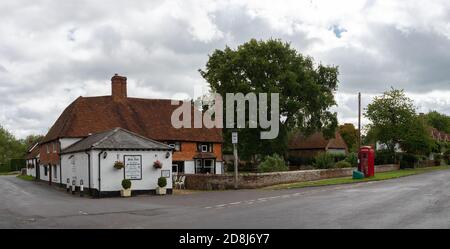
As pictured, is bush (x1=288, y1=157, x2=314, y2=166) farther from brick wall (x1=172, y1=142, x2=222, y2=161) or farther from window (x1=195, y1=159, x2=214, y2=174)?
brick wall (x1=172, y1=142, x2=222, y2=161)

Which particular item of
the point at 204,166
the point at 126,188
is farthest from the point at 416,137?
the point at 126,188

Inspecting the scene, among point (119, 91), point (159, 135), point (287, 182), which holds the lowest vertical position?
point (287, 182)

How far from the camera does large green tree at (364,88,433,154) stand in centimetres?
6391

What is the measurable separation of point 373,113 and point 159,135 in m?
29.7

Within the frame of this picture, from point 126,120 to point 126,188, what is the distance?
19262 millimetres

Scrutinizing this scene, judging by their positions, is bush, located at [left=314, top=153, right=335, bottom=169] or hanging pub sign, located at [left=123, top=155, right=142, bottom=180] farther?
bush, located at [left=314, top=153, right=335, bottom=169]

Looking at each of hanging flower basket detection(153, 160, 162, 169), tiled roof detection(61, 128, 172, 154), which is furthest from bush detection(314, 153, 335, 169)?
hanging flower basket detection(153, 160, 162, 169)

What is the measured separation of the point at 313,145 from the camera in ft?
264

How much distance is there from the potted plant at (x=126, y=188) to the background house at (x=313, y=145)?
48966mm

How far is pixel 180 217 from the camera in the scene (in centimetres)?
1823

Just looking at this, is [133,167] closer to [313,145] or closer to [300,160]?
[300,160]

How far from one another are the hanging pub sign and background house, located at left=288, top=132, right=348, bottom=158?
47833 mm

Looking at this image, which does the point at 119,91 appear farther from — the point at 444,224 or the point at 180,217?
the point at 444,224
